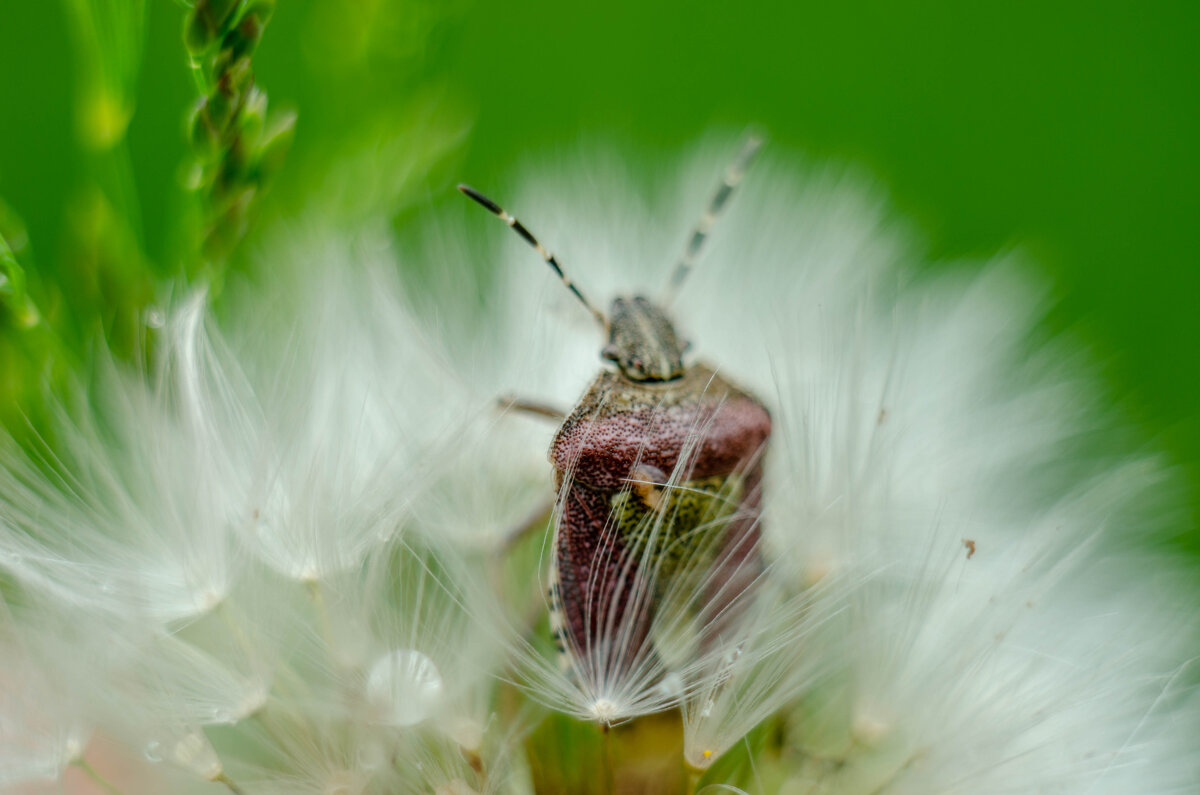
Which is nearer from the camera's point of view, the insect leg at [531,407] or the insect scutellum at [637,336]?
the insect scutellum at [637,336]

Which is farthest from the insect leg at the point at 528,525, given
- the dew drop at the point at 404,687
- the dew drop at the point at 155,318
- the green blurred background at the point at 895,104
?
the green blurred background at the point at 895,104

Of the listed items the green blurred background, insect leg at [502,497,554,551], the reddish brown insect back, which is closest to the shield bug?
the reddish brown insect back

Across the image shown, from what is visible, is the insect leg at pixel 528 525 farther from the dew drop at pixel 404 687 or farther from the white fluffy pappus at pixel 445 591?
the dew drop at pixel 404 687

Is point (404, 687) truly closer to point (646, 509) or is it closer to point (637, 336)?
point (646, 509)

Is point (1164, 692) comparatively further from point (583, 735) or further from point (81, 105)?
point (81, 105)

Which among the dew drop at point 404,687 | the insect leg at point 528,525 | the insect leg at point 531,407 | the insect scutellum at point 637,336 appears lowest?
the dew drop at point 404,687

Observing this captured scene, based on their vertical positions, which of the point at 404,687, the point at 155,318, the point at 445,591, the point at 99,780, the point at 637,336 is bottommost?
the point at 99,780

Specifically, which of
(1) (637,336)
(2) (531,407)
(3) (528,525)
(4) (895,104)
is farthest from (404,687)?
(4) (895,104)
